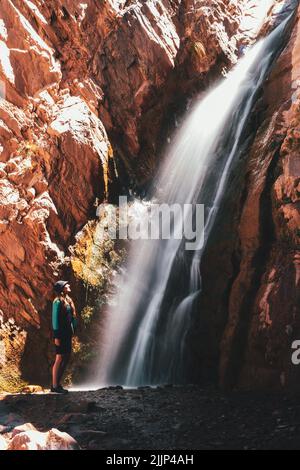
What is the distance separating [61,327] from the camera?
7.91m

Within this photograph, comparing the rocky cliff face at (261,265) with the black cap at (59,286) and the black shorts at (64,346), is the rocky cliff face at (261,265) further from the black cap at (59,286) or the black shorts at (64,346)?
the black cap at (59,286)

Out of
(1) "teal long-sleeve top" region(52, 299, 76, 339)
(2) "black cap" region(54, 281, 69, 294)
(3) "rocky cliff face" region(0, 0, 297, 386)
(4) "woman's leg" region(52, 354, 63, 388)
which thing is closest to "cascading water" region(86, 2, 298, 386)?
(3) "rocky cliff face" region(0, 0, 297, 386)

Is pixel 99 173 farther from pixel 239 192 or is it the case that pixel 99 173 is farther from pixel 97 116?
pixel 239 192

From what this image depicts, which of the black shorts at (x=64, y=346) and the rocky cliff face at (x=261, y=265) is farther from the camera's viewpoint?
the black shorts at (x=64, y=346)

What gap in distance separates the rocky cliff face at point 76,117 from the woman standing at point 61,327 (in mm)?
1058

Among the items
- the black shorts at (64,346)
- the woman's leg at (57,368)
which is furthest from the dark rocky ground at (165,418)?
the black shorts at (64,346)

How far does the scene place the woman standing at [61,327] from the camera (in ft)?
25.6

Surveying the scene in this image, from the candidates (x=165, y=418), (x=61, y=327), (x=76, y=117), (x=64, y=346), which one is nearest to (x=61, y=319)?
(x=61, y=327)

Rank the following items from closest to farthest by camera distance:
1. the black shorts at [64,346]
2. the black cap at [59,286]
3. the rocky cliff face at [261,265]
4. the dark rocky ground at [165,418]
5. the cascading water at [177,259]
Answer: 1. the dark rocky ground at [165,418]
2. the rocky cliff face at [261,265]
3. the black cap at [59,286]
4. the black shorts at [64,346]
5. the cascading water at [177,259]

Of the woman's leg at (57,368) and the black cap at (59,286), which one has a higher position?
the black cap at (59,286)

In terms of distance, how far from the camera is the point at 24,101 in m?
10.7

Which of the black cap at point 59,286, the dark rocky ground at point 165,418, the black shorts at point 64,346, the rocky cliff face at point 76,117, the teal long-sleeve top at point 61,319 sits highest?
the rocky cliff face at point 76,117

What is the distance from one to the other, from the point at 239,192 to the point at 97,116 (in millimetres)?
4675

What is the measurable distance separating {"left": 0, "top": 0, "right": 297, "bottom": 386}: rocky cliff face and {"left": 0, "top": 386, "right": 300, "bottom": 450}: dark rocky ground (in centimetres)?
136
